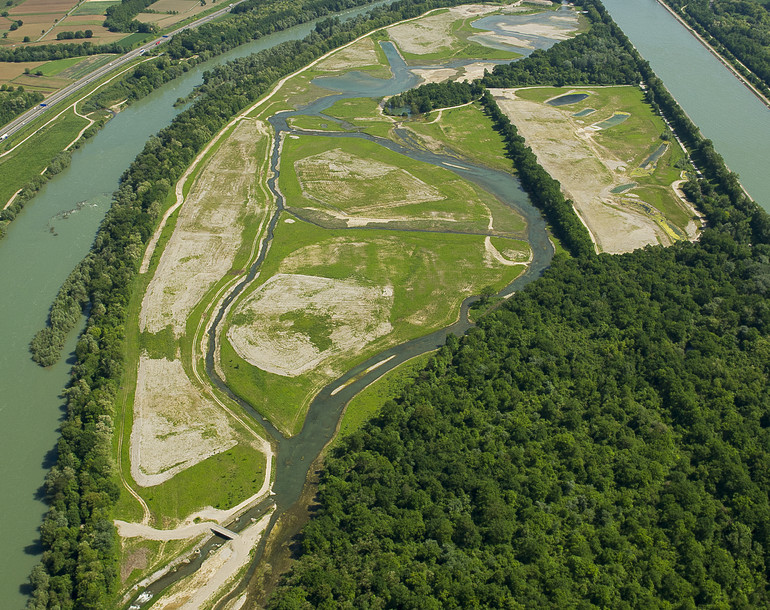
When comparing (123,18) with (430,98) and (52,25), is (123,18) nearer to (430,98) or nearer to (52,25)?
(52,25)

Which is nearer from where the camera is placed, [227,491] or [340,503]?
[340,503]

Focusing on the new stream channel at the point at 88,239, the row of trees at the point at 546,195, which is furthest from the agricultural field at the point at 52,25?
the row of trees at the point at 546,195

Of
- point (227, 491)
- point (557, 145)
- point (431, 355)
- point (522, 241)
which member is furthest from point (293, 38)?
point (227, 491)

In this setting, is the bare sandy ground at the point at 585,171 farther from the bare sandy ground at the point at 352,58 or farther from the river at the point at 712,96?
the bare sandy ground at the point at 352,58

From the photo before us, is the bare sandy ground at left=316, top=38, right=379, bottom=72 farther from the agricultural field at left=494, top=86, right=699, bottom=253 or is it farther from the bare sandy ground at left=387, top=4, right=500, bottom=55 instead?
the agricultural field at left=494, top=86, right=699, bottom=253

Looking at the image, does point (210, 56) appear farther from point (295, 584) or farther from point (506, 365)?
point (295, 584)
